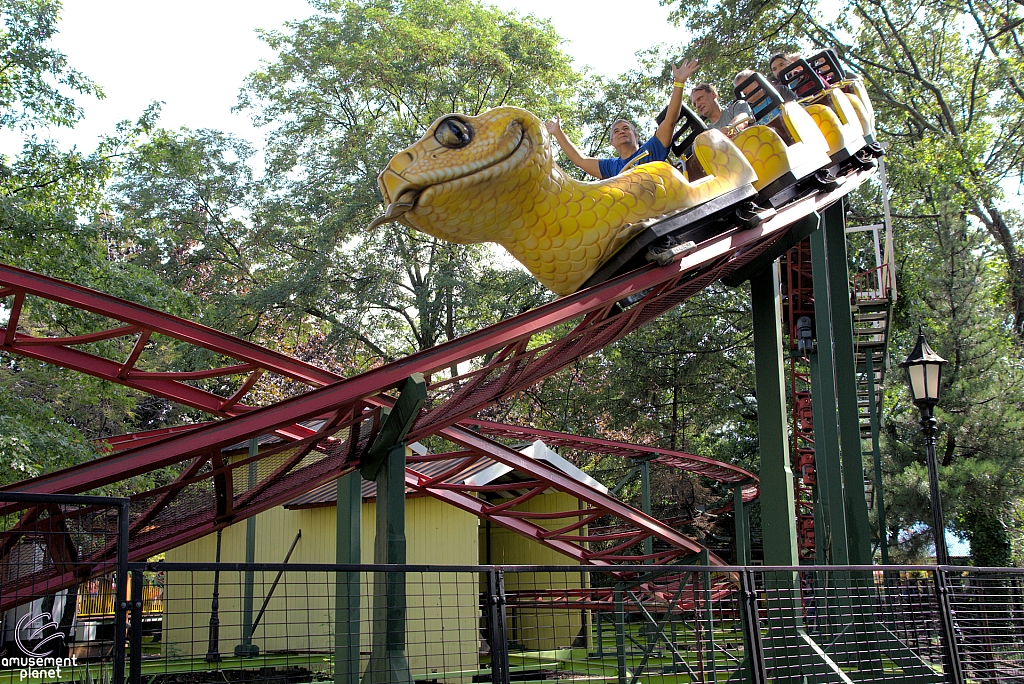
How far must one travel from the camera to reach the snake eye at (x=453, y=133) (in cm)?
621

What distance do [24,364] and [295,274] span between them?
26.8ft

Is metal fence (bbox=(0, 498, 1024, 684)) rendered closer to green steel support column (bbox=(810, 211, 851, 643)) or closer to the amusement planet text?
the amusement planet text

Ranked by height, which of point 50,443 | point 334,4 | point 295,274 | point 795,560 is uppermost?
point 334,4

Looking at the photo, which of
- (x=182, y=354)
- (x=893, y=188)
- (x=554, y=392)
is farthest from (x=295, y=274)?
(x=893, y=188)

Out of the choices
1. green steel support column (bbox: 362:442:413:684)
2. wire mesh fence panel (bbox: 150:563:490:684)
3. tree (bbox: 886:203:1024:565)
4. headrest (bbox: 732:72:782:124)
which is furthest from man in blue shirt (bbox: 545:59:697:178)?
tree (bbox: 886:203:1024:565)

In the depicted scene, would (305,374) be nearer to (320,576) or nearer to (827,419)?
(827,419)

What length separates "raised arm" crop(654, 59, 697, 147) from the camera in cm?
715

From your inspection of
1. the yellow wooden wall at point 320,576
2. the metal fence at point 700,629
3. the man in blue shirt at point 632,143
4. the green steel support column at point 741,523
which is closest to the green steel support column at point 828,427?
the metal fence at point 700,629

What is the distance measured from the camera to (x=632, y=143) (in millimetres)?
8328

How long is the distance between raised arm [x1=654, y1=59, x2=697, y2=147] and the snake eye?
75.6 inches

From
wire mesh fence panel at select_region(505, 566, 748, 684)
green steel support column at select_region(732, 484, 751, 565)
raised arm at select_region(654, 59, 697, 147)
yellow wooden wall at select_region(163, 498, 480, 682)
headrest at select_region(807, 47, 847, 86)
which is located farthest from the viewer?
green steel support column at select_region(732, 484, 751, 565)

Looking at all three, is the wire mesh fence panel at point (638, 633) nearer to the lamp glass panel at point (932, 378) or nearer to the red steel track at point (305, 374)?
the red steel track at point (305, 374)

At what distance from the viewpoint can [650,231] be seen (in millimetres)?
6703

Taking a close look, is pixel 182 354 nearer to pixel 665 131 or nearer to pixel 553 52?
pixel 553 52
